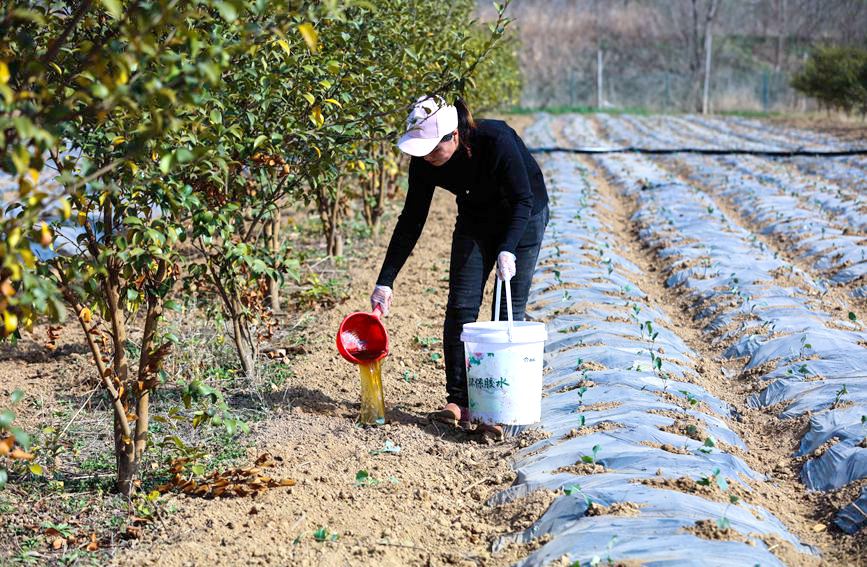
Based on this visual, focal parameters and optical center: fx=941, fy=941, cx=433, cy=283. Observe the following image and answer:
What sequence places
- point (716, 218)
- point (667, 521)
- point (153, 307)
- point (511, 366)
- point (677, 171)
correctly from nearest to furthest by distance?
point (667, 521)
point (153, 307)
point (511, 366)
point (716, 218)
point (677, 171)

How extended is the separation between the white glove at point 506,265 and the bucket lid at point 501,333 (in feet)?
0.64

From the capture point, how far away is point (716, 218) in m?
9.11

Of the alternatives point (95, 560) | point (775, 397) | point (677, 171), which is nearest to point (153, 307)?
point (95, 560)

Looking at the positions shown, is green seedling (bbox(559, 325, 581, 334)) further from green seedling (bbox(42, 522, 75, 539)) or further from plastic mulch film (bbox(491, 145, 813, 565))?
green seedling (bbox(42, 522, 75, 539))

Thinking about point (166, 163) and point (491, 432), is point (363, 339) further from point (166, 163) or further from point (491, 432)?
point (166, 163)

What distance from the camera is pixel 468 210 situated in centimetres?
408

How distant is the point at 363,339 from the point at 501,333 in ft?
2.28

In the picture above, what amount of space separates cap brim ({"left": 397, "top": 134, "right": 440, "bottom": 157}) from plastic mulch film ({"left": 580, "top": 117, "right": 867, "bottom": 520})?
195cm

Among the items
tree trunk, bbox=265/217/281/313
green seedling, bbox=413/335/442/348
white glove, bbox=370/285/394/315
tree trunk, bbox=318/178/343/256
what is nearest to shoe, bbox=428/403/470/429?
white glove, bbox=370/285/394/315

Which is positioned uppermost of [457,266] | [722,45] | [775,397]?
[722,45]

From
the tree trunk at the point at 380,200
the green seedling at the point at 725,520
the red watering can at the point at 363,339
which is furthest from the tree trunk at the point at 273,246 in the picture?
the green seedling at the point at 725,520

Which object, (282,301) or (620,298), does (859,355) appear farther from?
(282,301)

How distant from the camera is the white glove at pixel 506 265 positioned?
12.3 feet

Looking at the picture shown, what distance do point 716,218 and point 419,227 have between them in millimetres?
5740
